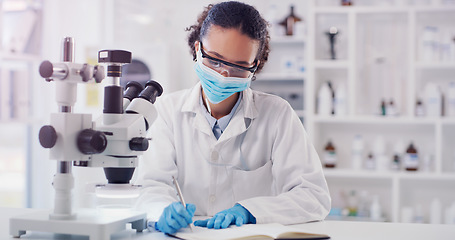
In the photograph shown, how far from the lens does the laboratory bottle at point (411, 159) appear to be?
3.56 meters

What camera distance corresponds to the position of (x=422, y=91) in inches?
145

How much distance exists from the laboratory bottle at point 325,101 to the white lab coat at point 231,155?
2.03 m

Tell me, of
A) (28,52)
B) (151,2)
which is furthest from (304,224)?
(151,2)

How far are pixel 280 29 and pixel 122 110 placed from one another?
2824 mm

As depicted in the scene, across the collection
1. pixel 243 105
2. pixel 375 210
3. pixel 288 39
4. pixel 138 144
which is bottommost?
pixel 375 210

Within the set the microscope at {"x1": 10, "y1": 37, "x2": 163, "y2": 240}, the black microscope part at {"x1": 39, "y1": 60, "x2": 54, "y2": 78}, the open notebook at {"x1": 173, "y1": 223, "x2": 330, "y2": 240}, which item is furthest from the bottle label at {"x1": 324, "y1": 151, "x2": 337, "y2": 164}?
the black microscope part at {"x1": 39, "y1": 60, "x2": 54, "y2": 78}

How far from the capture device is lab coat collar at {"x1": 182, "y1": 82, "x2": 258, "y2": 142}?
1620 millimetres

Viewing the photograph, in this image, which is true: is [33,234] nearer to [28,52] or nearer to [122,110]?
[122,110]

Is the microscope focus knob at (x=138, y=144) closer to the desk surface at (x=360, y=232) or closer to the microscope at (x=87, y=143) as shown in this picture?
the microscope at (x=87, y=143)

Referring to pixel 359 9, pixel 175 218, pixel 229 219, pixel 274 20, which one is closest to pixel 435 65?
pixel 359 9

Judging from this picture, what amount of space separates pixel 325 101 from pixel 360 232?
2.49 meters

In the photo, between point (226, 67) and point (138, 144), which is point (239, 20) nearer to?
point (226, 67)

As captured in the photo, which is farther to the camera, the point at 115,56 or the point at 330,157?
the point at 330,157

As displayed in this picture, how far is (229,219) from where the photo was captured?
4.12 ft
